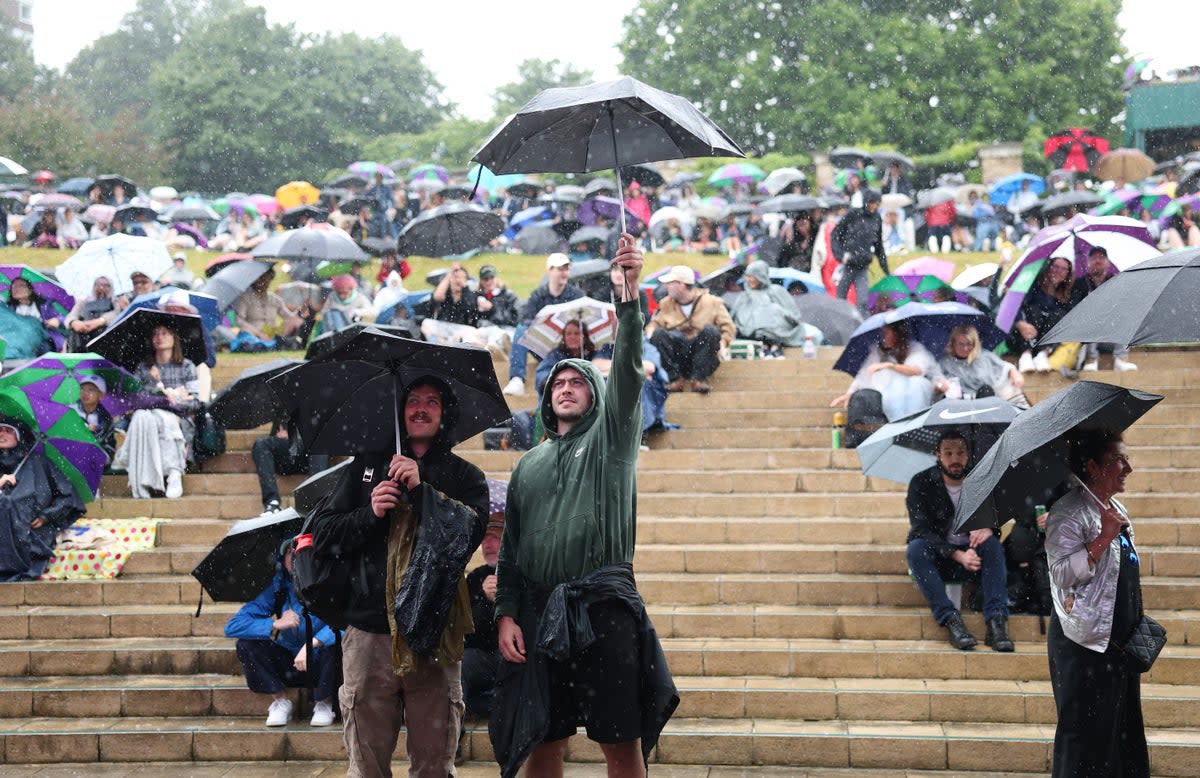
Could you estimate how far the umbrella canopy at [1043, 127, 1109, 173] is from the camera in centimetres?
3008

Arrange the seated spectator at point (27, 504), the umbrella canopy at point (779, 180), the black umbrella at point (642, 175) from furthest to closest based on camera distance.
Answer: the umbrella canopy at point (779, 180)
the black umbrella at point (642, 175)
the seated spectator at point (27, 504)

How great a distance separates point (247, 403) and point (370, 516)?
19.0 ft

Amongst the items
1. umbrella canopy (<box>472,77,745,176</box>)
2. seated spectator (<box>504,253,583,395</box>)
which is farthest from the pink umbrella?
umbrella canopy (<box>472,77,745,176</box>)

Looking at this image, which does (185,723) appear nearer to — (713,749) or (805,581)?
(713,749)

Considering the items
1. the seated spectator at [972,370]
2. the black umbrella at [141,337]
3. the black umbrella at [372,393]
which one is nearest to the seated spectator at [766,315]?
the seated spectator at [972,370]

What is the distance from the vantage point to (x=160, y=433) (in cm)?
1177

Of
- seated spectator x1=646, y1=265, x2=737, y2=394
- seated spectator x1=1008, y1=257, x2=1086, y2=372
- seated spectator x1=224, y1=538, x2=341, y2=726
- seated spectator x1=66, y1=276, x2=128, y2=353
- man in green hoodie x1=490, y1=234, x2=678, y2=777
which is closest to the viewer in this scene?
man in green hoodie x1=490, y1=234, x2=678, y2=777

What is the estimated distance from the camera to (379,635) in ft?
18.1

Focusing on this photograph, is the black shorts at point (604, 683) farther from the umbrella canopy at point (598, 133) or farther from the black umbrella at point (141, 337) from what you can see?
the black umbrella at point (141, 337)

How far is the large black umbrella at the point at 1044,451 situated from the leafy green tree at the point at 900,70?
124ft

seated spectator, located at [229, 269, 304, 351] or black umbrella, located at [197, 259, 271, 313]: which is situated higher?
black umbrella, located at [197, 259, 271, 313]

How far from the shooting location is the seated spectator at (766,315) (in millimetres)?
15070

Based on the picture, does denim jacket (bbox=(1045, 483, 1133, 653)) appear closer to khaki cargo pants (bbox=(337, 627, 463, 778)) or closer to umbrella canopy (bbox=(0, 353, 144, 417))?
khaki cargo pants (bbox=(337, 627, 463, 778))

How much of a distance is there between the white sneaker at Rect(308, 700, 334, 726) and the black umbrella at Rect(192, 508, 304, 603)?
77cm
